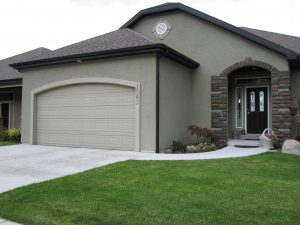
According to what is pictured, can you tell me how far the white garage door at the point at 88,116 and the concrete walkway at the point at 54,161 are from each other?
1096 mm

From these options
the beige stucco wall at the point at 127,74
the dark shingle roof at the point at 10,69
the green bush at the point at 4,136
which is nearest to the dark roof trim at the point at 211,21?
the beige stucco wall at the point at 127,74

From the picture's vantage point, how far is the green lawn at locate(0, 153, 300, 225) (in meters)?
4.29

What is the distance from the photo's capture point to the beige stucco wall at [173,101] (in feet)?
35.8

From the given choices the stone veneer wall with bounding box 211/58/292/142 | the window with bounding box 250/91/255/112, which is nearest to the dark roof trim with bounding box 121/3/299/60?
the stone veneer wall with bounding box 211/58/292/142

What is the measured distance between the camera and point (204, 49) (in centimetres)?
1327

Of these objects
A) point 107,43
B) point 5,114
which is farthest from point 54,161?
point 5,114

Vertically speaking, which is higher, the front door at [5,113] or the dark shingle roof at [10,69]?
the dark shingle roof at [10,69]

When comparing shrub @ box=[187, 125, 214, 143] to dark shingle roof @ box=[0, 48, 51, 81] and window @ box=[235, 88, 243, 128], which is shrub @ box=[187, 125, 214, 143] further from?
dark shingle roof @ box=[0, 48, 51, 81]

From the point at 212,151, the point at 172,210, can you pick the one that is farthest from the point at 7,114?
the point at 172,210

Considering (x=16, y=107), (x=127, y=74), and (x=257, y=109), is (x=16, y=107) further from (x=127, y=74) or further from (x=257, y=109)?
(x=257, y=109)

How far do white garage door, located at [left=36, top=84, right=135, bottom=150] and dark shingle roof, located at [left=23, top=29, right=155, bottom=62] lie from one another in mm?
1352

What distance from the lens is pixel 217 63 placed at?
13.0 meters

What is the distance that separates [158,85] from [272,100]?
4.52 meters

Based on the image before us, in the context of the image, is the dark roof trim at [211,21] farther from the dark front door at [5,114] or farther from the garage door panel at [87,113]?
the dark front door at [5,114]
